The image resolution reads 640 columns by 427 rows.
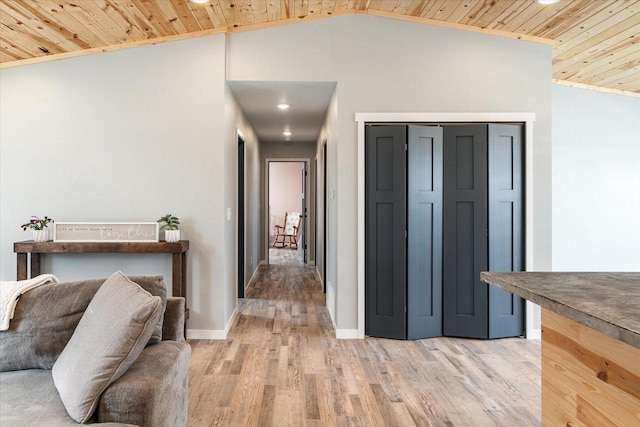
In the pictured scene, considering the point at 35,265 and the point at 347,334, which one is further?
the point at 347,334

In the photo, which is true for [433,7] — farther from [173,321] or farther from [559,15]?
[173,321]

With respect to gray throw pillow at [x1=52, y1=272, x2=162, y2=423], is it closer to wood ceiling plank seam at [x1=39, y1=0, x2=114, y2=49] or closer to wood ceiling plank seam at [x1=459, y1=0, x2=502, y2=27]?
wood ceiling plank seam at [x1=39, y1=0, x2=114, y2=49]

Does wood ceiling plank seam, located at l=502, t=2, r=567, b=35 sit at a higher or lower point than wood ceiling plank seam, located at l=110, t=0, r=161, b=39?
higher

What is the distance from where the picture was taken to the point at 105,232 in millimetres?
3561

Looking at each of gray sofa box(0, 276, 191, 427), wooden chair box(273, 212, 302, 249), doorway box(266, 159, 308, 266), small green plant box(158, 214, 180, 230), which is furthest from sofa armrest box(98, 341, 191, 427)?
doorway box(266, 159, 308, 266)

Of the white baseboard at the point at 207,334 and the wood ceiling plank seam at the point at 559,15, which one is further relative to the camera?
the white baseboard at the point at 207,334

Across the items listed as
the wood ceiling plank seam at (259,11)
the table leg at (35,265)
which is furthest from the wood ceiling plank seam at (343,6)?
the table leg at (35,265)

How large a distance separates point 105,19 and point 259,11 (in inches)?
44.8

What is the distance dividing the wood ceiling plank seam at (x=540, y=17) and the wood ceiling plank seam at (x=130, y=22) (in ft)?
9.93

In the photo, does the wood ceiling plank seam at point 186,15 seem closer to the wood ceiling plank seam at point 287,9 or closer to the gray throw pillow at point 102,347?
the wood ceiling plank seam at point 287,9

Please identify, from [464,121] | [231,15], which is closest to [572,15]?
[464,121]

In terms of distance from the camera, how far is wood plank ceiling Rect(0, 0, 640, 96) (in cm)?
304

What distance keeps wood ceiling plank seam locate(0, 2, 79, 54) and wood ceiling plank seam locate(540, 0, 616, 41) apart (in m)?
3.82

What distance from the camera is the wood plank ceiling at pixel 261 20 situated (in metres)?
3.04
